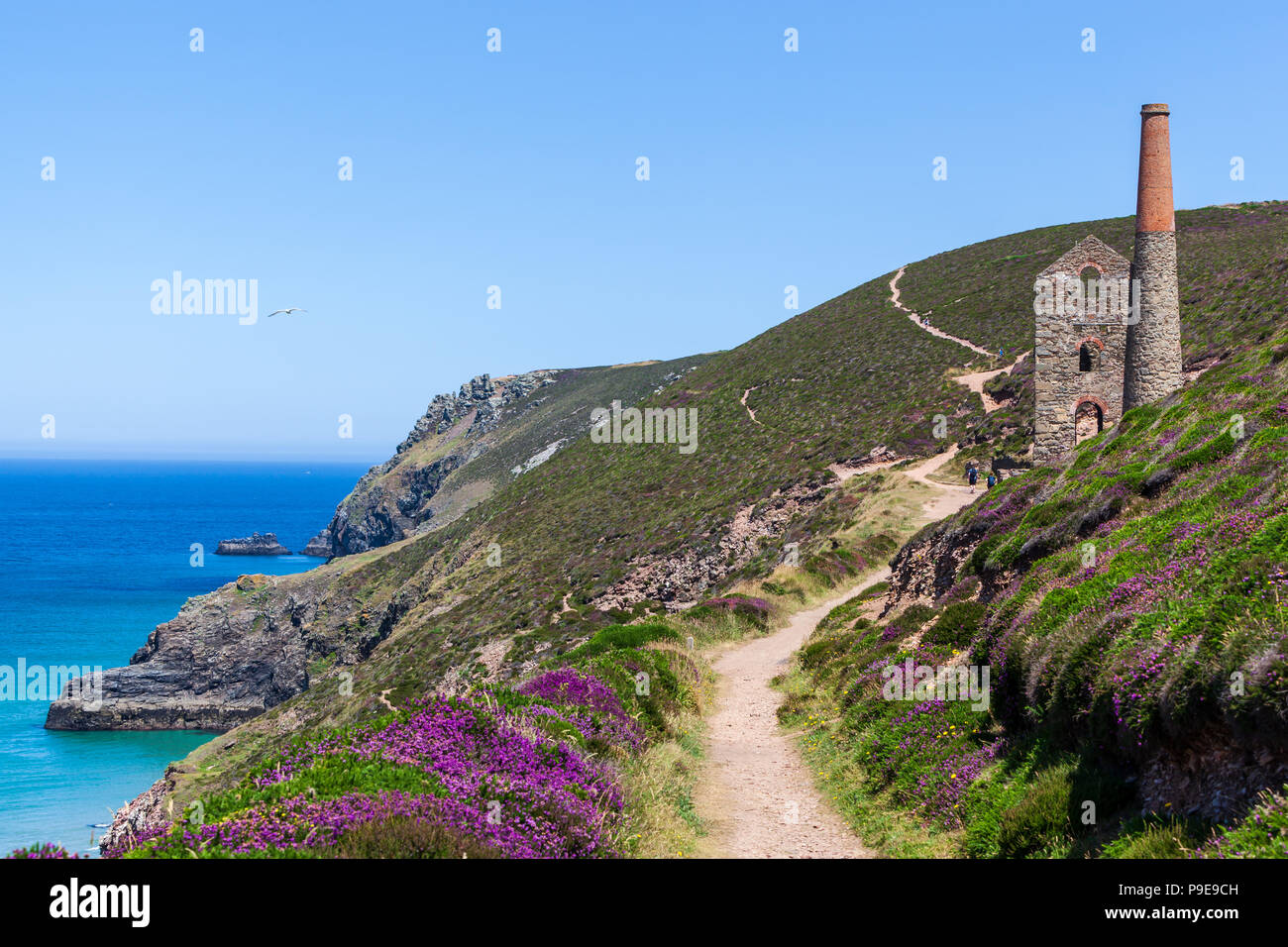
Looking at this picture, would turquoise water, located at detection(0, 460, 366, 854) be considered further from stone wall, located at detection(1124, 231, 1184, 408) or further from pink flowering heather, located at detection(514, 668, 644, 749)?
stone wall, located at detection(1124, 231, 1184, 408)

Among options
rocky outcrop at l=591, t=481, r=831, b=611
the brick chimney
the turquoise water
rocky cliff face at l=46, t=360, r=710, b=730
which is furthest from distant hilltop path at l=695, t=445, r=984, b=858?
rocky cliff face at l=46, t=360, r=710, b=730

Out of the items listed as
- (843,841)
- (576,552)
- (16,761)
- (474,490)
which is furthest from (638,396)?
(843,841)

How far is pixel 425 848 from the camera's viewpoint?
6.32 m

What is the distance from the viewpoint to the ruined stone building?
2544cm

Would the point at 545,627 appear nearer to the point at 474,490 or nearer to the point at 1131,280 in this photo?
the point at 1131,280

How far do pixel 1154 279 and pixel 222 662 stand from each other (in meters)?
76.8

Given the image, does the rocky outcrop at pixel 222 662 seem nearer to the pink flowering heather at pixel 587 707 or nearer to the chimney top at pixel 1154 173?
the pink flowering heather at pixel 587 707

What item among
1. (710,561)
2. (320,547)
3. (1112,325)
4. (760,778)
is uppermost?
(1112,325)

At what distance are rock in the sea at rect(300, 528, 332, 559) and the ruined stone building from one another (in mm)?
161504

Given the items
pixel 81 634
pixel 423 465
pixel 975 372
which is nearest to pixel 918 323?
pixel 975 372

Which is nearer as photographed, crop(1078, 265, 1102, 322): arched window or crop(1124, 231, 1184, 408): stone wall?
crop(1124, 231, 1184, 408): stone wall

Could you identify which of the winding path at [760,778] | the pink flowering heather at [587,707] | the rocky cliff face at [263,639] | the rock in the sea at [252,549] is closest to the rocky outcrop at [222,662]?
the rocky cliff face at [263,639]

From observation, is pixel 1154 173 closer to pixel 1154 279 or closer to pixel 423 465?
pixel 1154 279

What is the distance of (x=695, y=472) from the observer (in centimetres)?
6244
